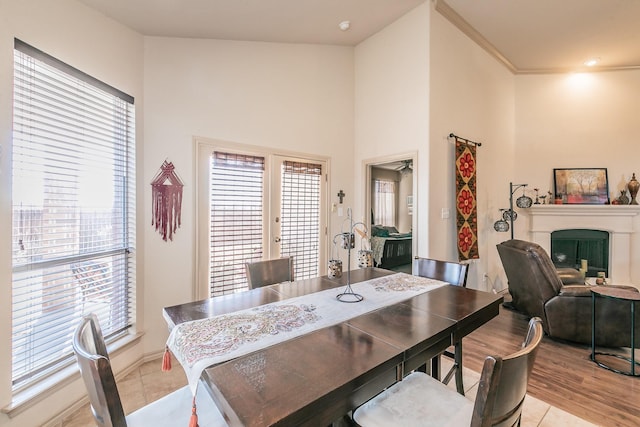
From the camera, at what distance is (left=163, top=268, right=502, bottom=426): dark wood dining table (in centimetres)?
86

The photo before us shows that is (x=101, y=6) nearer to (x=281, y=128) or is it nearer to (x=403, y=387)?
(x=281, y=128)

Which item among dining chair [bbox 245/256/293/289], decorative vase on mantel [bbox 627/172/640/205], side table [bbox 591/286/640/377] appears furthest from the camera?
decorative vase on mantel [bbox 627/172/640/205]

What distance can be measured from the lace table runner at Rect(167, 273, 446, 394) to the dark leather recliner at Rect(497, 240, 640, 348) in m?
1.77

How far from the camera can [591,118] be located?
15.6 feet

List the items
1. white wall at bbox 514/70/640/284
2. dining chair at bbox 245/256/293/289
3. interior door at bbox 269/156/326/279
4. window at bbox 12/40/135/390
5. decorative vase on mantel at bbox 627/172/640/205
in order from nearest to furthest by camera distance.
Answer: window at bbox 12/40/135/390
dining chair at bbox 245/256/293/289
interior door at bbox 269/156/326/279
decorative vase on mantel at bbox 627/172/640/205
white wall at bbox 514/70/640/284

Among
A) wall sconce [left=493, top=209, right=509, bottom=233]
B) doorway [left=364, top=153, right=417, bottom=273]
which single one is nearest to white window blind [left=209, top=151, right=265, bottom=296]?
doorway [left=364, top=153, right=417, bottom=273]

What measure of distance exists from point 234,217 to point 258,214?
0.29 m

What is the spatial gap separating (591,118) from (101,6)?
22.1 ft

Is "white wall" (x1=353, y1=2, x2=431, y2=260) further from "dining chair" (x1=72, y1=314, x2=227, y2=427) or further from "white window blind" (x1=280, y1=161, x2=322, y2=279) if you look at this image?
"dining chair" (x1=72, y1=314, x2=227, y2=427)

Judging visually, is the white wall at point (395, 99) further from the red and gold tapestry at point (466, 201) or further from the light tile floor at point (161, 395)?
the light tile floor at point (161, 395)

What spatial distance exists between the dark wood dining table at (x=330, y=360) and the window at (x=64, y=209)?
44.5 inches

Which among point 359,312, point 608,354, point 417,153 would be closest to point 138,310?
point 359,312

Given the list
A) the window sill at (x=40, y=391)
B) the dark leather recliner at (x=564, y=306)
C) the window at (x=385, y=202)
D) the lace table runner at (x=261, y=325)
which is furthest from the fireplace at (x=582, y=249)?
the window sill at (x=40, y=391)

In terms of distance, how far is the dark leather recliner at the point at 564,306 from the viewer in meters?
2.60
